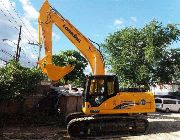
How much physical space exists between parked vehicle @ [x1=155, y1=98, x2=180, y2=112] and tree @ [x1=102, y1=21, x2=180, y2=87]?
261 inches

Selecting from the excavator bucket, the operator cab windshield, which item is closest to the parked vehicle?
the operator cab windshield

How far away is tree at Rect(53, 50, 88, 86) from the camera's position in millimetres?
58709

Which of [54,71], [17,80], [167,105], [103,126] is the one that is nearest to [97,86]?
[103,126]

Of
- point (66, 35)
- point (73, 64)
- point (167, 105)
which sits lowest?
point (167, 105)

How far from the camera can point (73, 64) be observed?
2323 inches

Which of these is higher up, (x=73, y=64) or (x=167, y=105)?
(x=73, y=64)

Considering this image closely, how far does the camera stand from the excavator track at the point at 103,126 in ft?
51.6

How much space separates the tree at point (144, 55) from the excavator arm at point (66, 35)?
27450 millimetres

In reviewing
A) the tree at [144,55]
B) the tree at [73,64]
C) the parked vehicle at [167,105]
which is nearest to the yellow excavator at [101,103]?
the parked vehicle at [167,105]

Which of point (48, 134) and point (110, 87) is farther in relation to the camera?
point (48, 134)

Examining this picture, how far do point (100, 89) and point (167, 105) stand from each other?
24.0 metres

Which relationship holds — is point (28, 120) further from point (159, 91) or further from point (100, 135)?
point (159, 91)

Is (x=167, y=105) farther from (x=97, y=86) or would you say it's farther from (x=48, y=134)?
(x=48, y=134)

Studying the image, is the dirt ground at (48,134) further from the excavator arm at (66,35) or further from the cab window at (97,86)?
the excavator arm at (66,35)
